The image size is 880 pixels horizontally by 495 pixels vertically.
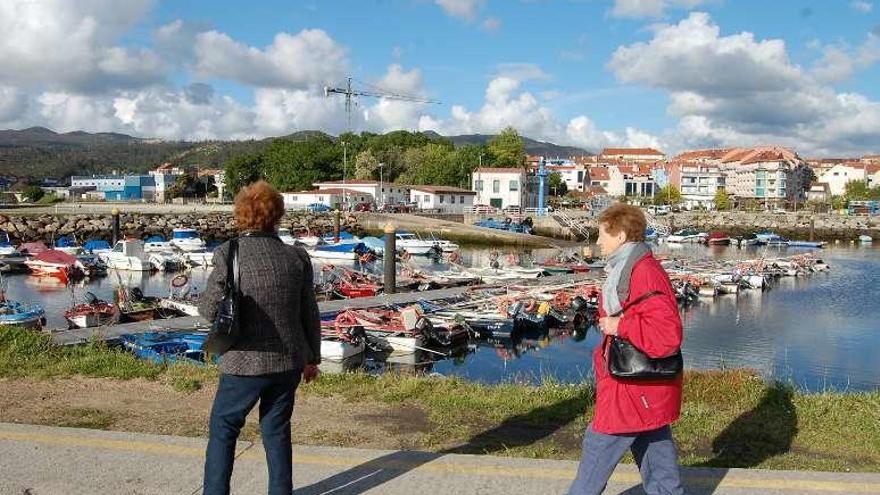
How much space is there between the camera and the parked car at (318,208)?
3105 inches

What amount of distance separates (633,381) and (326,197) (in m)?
81.2

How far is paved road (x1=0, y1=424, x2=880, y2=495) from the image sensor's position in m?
4.48

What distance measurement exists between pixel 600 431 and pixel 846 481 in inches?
76.6

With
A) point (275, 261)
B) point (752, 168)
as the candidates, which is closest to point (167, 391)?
point (275, 261)

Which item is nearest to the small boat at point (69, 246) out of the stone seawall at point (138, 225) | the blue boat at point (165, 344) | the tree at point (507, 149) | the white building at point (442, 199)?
the stone seawall at point (138, 225)

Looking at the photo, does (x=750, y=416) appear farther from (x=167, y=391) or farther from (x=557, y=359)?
(x=557, y=359)

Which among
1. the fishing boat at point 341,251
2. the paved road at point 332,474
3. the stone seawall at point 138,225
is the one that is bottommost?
the fishing boat at point 341,251

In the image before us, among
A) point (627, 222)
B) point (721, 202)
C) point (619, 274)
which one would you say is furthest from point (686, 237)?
point (619, 274)

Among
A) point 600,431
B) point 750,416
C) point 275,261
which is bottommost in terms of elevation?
point 750,416

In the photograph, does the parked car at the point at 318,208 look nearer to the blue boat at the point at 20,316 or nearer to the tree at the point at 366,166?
the tree at the point at 366,166

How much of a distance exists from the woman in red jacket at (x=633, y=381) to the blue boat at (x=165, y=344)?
12.6 metres

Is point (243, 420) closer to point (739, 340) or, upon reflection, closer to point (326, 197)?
point (739, 340)

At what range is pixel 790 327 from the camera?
89.5 ft

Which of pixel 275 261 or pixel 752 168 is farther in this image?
pixel 752 168
